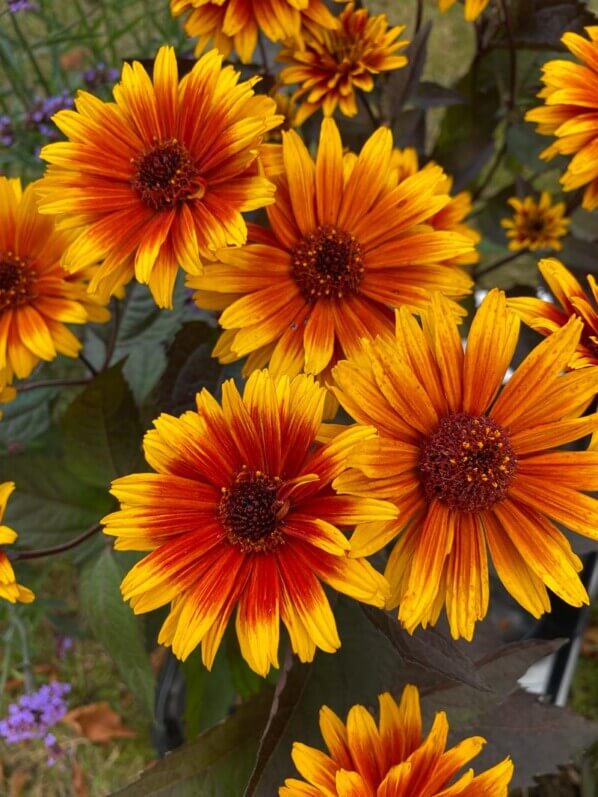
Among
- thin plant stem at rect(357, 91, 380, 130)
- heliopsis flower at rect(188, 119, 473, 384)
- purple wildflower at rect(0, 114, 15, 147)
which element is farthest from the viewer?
purple wildflower at rect(0, 114, 15, 147)

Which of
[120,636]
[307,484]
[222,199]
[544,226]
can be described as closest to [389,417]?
[307,484]

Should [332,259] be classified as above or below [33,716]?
above

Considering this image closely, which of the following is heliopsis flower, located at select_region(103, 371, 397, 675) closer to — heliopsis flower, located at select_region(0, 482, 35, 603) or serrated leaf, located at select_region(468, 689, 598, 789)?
heliopsis flower, located at select_region(0, 482, 35, 603)

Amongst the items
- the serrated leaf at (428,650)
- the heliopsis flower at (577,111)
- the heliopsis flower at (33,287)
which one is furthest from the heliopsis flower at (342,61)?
the serrated leaf at (428,650)

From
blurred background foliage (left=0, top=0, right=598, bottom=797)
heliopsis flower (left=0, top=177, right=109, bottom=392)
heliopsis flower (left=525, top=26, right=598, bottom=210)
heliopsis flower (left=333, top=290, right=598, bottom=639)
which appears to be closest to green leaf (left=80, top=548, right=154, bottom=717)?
blurred background foliage (left=0, top=0, right=598, bottom=797)

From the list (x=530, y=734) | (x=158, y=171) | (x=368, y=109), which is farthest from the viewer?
(x=368, y=109)

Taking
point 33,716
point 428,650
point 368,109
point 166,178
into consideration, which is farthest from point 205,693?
point 368,109

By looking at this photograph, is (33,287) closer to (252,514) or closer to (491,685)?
(252,514)

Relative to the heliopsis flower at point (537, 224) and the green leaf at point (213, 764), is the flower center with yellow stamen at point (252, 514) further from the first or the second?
the heliopsis flower at point (537, 224)
